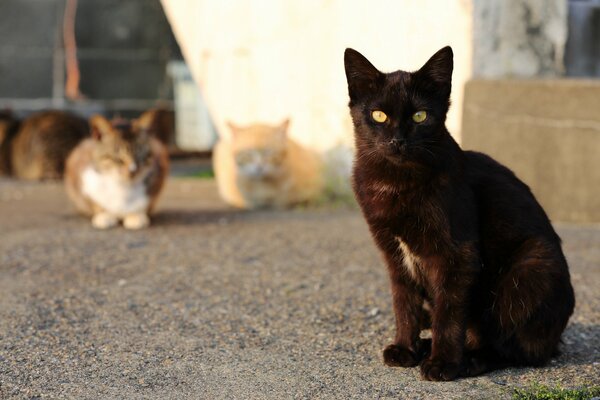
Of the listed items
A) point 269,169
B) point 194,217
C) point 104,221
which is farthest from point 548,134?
point 104,221

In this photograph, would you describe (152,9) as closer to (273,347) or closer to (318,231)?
(318,231)

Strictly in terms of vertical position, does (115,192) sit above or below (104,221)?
above

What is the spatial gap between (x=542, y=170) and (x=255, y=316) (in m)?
3.47

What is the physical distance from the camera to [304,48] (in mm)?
8141

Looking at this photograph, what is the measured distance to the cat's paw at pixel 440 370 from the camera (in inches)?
128

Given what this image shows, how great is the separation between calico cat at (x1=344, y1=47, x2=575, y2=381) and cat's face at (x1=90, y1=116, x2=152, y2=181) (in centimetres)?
348

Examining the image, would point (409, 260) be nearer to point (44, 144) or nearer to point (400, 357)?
point (400, 357)

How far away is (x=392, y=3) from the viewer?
729cm

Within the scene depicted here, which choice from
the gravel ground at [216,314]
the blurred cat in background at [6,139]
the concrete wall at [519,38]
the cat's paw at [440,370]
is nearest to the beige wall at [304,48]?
the concrete wall at [519,38]

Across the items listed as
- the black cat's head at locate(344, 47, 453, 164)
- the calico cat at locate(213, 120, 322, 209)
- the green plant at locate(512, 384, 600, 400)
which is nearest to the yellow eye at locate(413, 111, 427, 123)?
the black cat's head at locate(344, 47, 453, 164)

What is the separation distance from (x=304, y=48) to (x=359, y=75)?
16.2ft

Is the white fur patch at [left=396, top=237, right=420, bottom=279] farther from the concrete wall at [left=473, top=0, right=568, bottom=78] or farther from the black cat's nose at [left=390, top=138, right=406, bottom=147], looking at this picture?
the concrete wall at [left=473, top=0, right=568, bottom=78]

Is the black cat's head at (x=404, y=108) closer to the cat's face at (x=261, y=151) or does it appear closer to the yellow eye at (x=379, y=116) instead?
the yellow eye at (x=379, y=116)

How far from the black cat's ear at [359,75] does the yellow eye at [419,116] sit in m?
0.21
